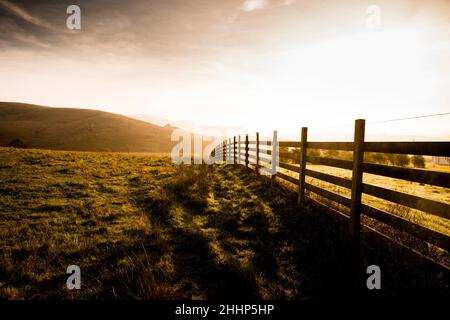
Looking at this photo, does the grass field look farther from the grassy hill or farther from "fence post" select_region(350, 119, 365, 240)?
the grassy hill

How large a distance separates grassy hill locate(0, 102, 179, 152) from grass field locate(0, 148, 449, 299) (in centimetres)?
6270

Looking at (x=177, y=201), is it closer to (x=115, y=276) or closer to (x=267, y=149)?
(x=115, y=276)

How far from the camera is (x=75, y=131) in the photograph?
278 ft

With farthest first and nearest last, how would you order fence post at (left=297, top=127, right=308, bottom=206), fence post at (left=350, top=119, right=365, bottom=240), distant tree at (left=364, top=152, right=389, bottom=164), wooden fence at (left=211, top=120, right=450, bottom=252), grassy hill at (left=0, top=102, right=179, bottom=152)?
1. grassy hill at (left=0, top=102, right=179, bottom=152)
2. distant tree at (left=364, top=152, right=389, bottom=164)
3. fence post at (left=297, top=127, right=308, bottom=206)
4. fence post at (left=350, top=119, right=365, bottom=240)
5. wooden fence at (left=211, top=120, right=450, bottom=252)

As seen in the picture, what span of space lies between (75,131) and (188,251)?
95007mm

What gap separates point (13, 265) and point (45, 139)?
84005 millimetres

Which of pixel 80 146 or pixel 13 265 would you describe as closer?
pixel 13 265

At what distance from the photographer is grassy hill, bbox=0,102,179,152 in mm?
70812

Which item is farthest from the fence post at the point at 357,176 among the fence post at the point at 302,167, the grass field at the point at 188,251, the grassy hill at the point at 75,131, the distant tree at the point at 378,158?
the grassy hill at the point at 75,131

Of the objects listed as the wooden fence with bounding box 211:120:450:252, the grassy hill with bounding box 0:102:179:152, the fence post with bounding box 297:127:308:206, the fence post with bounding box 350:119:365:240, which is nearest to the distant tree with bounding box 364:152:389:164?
the fence post with bounding box 297:127:308:206

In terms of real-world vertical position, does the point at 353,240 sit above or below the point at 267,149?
below
